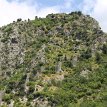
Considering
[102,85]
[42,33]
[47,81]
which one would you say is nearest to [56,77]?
[47,81]

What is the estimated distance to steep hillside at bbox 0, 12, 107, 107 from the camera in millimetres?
119812

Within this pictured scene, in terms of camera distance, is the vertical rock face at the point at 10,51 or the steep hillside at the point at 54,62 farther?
the vertical rock face at the point at 10,51

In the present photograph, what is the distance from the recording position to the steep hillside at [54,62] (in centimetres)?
11981

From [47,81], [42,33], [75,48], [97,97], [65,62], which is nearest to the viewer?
[97,97]

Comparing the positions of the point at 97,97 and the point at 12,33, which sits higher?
the point at 12,33

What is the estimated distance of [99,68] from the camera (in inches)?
5113

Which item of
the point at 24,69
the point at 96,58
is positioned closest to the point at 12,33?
the point at 24,69

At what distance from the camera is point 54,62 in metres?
135

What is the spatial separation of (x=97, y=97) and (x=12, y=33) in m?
45.4

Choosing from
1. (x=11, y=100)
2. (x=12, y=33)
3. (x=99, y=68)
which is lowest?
(x=11, y=100)

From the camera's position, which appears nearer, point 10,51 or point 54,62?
point 54,62

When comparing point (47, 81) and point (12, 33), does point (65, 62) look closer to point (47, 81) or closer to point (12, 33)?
point (47, 81)

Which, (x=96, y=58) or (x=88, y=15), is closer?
(x=96, y=58)

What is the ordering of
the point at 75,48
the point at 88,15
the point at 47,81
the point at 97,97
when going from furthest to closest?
the point at 88,15 < the point at 75,48 < the point at 47,81 < the point at 97,97
